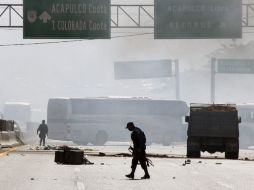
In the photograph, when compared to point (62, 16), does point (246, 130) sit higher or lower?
lower

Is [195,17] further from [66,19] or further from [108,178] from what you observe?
[108,178]

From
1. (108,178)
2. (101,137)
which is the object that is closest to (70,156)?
(108,178)

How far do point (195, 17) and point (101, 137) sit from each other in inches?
1158

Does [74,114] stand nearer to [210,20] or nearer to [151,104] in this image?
[151,104]

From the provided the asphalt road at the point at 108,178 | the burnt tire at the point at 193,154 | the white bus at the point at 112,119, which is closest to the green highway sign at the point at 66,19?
the burnt tire at the point at 193,154

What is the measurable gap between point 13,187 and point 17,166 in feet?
27.4

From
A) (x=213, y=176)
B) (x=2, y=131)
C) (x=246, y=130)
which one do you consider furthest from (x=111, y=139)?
(x=213, y=176)

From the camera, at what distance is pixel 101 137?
227 ft

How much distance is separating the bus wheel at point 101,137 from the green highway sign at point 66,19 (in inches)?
1123

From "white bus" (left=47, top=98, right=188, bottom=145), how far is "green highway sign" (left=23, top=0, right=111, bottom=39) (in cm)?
2790

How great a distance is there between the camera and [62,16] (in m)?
40.8

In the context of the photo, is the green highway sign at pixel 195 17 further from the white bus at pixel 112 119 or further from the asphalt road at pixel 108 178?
the white bus at pixel 112 119

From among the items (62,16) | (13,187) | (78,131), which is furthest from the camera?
(78,131)

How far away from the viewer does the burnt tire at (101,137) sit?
69.0 m
